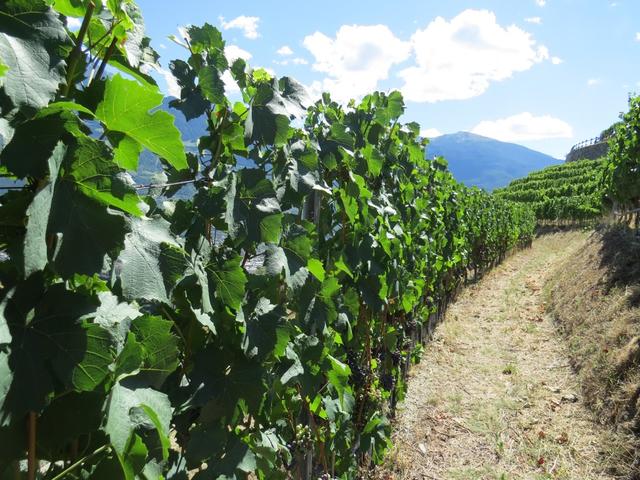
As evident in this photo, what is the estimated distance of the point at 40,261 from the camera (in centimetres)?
68

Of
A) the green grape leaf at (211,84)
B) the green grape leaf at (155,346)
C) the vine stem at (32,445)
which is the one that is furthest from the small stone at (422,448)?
the vine stem at (32,445)

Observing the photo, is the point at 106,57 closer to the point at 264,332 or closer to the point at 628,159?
the point at 264,332

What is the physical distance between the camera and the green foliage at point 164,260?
28.5 inches

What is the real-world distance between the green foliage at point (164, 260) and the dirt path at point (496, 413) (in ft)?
5.38

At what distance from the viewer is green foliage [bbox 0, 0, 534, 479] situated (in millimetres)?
723

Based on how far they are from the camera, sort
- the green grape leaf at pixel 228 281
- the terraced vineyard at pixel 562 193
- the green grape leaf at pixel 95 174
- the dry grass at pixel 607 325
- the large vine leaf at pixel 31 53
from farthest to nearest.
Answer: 1. the terraced vineyard at pixel 562 193
2. the dry grass at pixel 607 325
3. the green grape leaf at pixel 228 281
4. the green grape leaf at pixel 95 174
5. the large vine leaf at pixel 31 53

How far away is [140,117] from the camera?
0.82m

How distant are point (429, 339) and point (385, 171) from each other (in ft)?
14.7

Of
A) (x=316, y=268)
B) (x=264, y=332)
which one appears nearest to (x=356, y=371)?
(x=316, y=268)

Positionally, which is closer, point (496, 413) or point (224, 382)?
point (224, 382)

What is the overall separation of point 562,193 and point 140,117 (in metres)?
47.3

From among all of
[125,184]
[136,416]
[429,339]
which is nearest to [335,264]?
[136,416]

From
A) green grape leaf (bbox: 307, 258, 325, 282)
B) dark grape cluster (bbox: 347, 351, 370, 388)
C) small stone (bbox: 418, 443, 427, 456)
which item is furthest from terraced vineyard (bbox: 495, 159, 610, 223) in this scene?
green grape leaf (bbox: 307, 258, 325, 282)

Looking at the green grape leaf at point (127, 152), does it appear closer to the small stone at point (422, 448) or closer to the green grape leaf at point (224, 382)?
the green grape leaf at point (224, 382)
